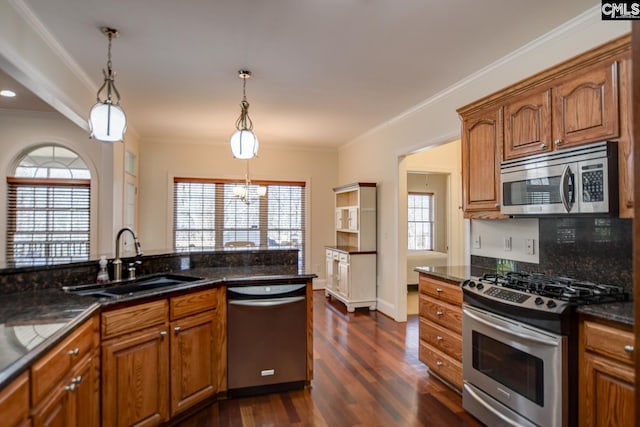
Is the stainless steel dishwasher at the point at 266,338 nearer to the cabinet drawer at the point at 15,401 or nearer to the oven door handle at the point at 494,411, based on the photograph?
the oven door handle at the point at 494,411

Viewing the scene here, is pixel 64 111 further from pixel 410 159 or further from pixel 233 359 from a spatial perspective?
pixel 410 159

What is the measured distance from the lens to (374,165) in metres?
5.76

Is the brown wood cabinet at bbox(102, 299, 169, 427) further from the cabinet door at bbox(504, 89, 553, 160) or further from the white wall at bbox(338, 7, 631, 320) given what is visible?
the white wall at bbox(338, 7, 631, 320)

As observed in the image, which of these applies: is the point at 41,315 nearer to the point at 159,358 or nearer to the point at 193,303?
the point at 159,358

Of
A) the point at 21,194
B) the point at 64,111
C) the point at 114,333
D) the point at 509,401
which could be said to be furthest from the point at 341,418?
the point at 21,194

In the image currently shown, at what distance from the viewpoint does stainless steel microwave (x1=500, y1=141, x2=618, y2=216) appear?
6.34ft

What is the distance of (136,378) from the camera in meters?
2.11

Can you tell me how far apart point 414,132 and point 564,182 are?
258 centimetres

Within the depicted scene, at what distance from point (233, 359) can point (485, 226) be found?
249 centimetres

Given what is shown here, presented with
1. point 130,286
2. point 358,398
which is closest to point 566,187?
point 358,398

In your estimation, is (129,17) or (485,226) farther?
(485,226)

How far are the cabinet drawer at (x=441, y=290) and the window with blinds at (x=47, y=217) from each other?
470cm

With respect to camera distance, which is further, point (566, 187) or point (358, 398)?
point (358, 398)

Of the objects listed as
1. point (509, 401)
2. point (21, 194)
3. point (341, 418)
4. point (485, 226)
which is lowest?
point (341, 418)
